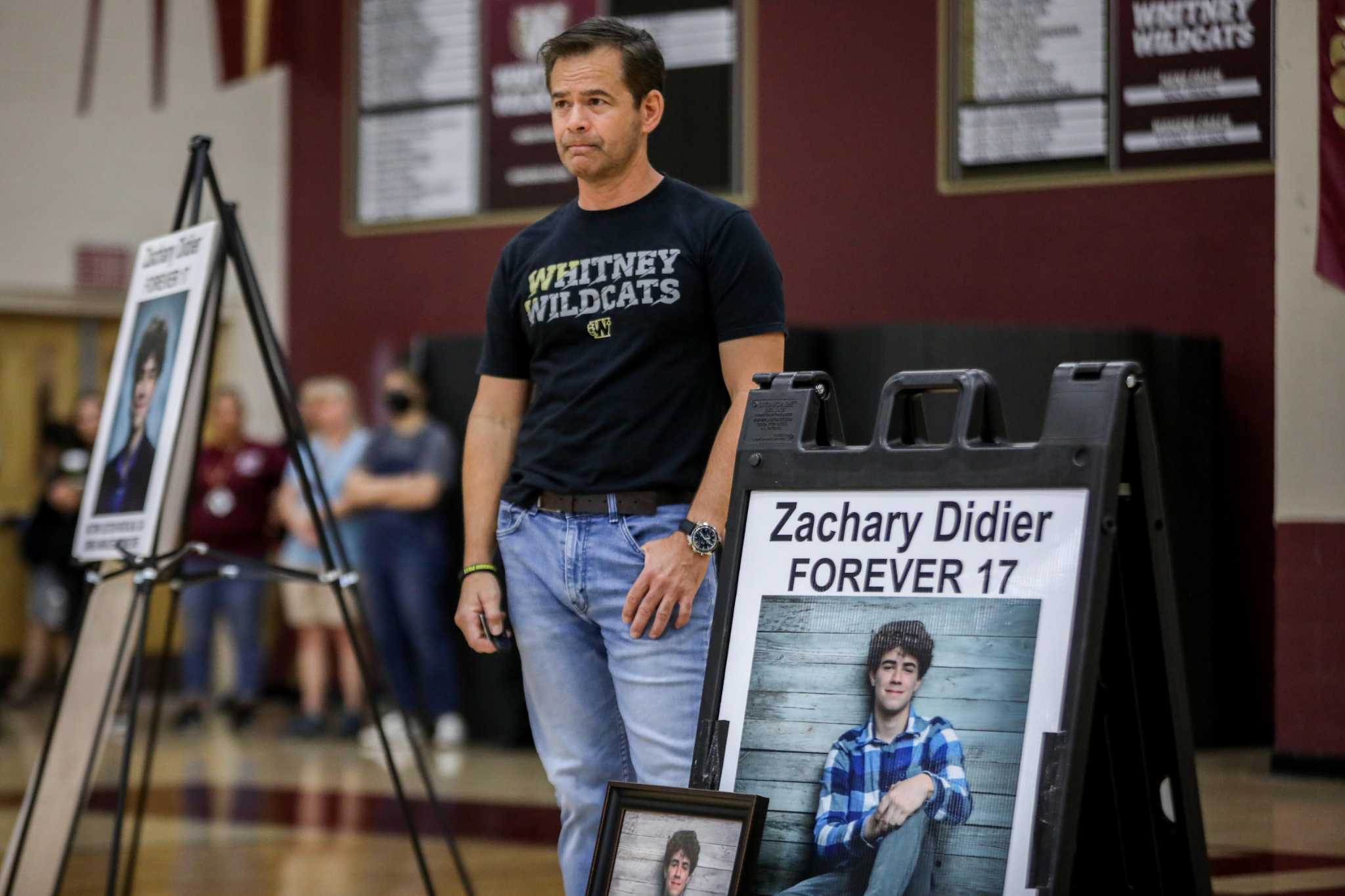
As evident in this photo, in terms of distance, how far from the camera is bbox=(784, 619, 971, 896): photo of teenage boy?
7.00 feet

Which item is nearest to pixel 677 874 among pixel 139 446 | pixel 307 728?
pixel 139 446

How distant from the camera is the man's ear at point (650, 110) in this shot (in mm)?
2586

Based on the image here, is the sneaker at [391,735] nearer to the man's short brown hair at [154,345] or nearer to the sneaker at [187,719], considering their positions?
the sneaker at [187,719]

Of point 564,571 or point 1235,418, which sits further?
point 1235,418

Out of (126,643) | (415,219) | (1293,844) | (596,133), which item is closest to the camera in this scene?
(596,133)

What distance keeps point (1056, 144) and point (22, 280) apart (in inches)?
198

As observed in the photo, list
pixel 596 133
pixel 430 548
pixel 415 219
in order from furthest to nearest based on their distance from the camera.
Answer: pixel 415 219
pixel 430 548
pixel 596 133

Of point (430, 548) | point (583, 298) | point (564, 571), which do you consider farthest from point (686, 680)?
point (430, 548)

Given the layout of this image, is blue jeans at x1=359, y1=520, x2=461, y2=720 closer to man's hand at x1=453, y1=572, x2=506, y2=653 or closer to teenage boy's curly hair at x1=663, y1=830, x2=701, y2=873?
man's hand at x1=453, y1=572, x2=506, y2=653

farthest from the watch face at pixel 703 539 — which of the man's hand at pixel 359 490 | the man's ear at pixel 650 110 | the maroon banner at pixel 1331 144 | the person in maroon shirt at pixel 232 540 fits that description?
the person in maroon shirt at pixel 232 540

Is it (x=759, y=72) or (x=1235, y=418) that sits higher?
(x=759, y=72)

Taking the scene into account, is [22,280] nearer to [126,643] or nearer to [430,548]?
[430,548]

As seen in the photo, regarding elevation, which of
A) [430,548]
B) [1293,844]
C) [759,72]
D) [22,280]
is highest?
[759,72]

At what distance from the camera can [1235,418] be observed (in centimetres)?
716
